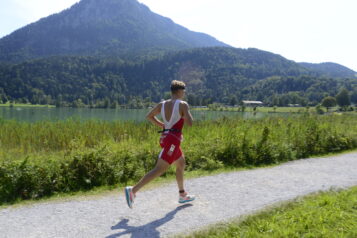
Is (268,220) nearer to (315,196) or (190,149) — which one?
(315,196)

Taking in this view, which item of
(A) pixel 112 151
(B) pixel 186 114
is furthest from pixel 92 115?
(B) pixel 186 114

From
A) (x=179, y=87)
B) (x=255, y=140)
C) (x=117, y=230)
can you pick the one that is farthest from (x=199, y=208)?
(x=255, y=140)

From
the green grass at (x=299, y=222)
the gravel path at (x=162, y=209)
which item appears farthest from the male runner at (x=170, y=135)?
the green grass at (x=299, y=222)

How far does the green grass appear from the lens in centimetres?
342

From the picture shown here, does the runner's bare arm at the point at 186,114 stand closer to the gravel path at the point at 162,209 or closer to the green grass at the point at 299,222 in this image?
the gravel path at the point at 162,209

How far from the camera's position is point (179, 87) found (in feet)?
14.0

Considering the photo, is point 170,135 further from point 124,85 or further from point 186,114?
point 124,85

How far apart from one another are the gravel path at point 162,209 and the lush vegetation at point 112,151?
70 centimetres

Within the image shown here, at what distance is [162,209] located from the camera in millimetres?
4352

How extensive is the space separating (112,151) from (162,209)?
231 centimetres

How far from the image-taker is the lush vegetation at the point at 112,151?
16.6 feet

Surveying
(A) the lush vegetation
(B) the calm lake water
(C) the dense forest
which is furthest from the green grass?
(C) the dense forest

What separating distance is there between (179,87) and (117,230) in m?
2.15

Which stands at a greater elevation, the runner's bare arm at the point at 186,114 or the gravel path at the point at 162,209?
the runner's bare arm at the point at 186,114
